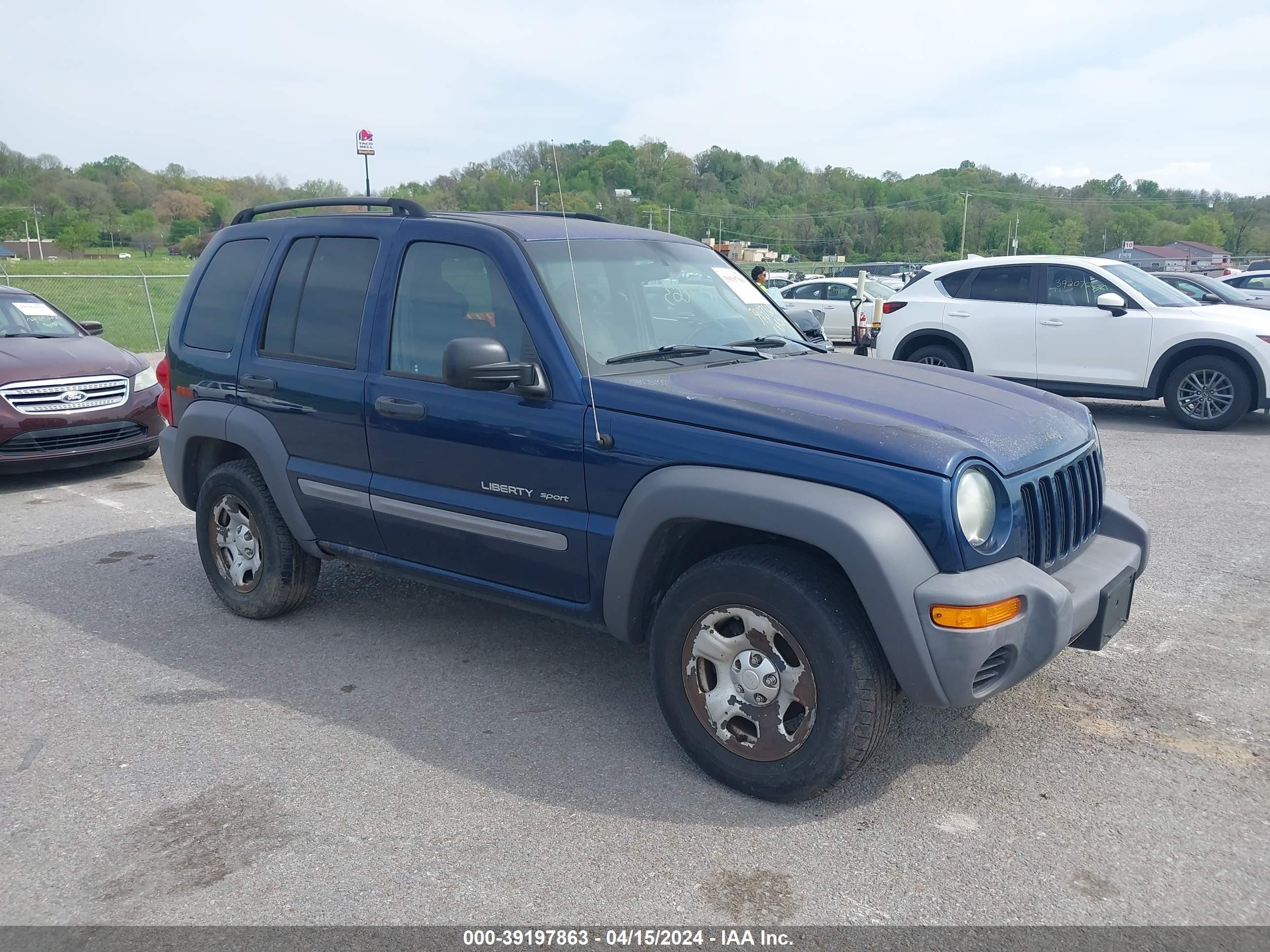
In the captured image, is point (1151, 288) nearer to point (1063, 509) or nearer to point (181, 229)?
point (1063, 509)

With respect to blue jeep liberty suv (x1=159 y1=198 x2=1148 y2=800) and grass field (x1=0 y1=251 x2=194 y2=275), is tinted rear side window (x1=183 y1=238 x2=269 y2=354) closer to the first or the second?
blue jeep liberty suv (x1=159 y1=198 x2=1148 y2=800)

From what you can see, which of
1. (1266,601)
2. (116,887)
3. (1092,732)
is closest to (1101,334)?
(1266,601)

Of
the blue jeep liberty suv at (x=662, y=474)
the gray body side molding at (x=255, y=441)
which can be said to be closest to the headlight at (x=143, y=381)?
the gray body side molding at (x=255, y=441)

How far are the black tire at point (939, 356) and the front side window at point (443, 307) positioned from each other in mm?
8346

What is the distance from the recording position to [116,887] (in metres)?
2.91

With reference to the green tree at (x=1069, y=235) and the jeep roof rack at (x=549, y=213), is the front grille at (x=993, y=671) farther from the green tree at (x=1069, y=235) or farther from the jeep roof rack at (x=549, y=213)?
the green tree at (x=1069, y=235)

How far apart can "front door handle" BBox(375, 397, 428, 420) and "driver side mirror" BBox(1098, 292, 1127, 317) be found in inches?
340

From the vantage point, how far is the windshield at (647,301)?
3865 mm

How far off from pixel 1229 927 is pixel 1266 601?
9.93 ft

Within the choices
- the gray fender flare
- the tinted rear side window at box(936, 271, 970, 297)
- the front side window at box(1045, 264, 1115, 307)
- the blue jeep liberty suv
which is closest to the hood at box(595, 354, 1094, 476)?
the blue jeep liberty suv

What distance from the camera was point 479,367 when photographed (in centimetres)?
351

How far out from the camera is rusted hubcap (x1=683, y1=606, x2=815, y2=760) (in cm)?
321

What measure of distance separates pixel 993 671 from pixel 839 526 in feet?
2.21

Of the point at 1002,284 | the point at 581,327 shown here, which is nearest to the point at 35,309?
Answer: the point at 581,327
